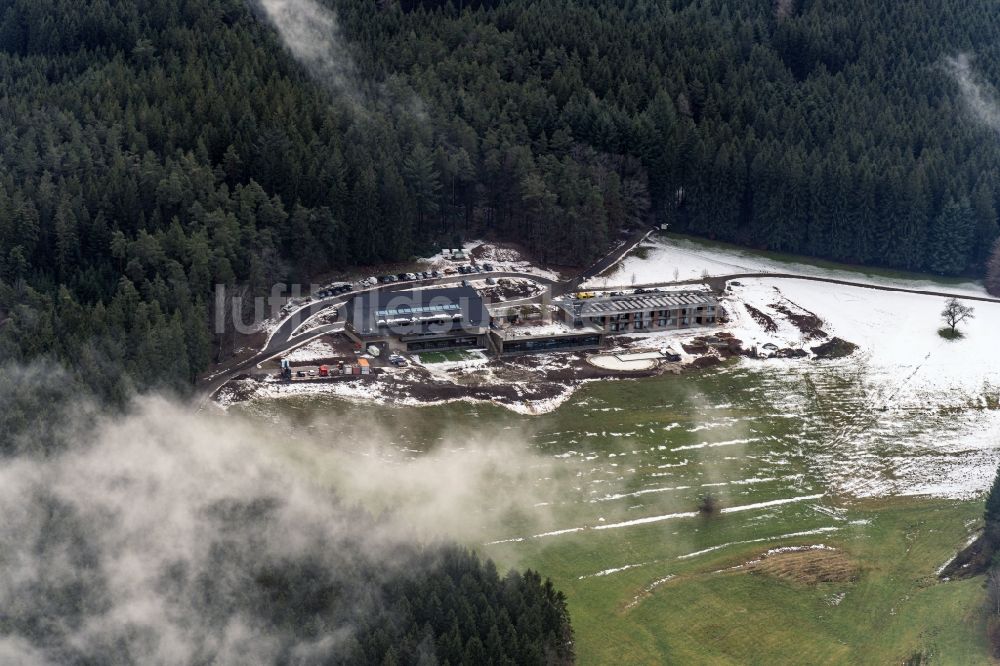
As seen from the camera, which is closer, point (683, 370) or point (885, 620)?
point (885, 620)

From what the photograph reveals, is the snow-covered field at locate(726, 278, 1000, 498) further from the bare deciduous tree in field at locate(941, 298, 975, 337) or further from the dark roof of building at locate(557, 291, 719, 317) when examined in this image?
the dark roof of building at locate(557, 291, 719, 317)

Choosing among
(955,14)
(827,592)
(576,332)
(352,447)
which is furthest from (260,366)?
(955,14)

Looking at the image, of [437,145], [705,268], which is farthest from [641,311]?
[437,145]

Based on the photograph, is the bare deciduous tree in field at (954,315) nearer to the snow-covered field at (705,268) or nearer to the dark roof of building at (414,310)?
the snow-covered field at (705,268)

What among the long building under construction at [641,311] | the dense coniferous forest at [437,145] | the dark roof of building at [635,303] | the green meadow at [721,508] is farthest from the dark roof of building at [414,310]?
the green meadow at [721,508]

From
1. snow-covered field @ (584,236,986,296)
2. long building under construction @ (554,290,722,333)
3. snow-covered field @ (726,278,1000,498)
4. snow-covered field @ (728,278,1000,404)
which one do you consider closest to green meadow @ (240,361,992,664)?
snow-covered field @ (726,278,1000,498)

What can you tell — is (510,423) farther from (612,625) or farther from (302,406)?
(612,625)

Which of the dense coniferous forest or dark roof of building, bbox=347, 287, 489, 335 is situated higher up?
the dense coniferous forest
